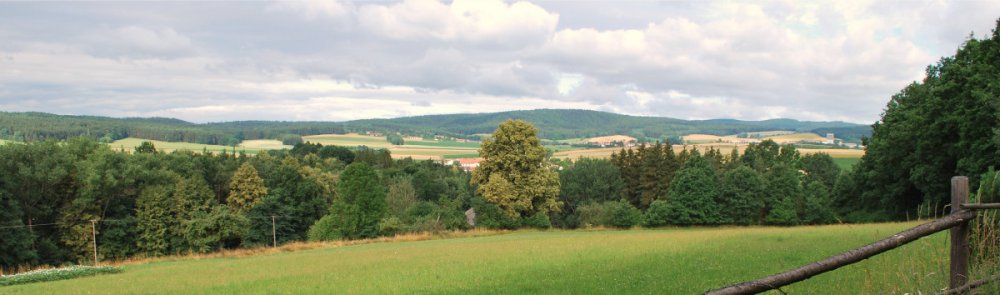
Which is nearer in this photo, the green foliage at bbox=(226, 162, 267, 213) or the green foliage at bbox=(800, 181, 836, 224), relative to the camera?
→ the green foliage at bbox=(800, 181, 836, 224)

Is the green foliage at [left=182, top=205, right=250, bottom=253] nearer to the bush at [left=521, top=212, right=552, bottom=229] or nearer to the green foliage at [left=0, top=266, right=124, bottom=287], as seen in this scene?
the bush at [left=521, top=212, right=552, bottom=229]

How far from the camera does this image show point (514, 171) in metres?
56.9

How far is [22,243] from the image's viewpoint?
4828cm

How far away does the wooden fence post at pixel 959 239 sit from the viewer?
5816 millimetres

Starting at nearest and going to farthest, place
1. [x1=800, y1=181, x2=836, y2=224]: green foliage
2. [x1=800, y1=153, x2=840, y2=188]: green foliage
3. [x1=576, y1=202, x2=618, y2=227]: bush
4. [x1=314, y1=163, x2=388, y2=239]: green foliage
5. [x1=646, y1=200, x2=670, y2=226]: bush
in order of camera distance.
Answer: [x1=314, y1=163, x2=388, y2=239]: green foliage → [x1=646, y1=200, x2=670, y2=226]: bush → [x1=576, y1=202, x2=618, y2=227]: bush → [x1=800, y1=181, x2=836, y2=224]: green foliage → [x1=800, y1=153, x2=840, y2=188]: green foliage

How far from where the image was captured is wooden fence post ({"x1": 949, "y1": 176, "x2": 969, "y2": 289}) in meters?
5.82

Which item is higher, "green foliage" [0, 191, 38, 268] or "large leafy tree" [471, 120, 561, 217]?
"large leafy tree" [471, 120, 561, 217]

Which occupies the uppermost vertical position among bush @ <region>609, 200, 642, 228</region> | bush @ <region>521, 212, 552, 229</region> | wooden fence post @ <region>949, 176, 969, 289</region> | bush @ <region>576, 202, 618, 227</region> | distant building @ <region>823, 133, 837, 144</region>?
wooden fence post @ <region>949, 176, 969, 289</region>

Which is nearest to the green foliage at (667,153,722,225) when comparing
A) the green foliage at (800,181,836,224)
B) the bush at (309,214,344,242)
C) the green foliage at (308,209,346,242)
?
the green foliage at (800,181,836,224)

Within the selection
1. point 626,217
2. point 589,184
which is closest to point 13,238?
point 626,217

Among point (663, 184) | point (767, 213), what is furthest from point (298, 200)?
point (767, 213)

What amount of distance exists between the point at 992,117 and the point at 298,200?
67798 millimetres

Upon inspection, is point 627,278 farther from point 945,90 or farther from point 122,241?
point 122,241

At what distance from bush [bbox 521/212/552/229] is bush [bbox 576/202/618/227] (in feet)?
52.6
